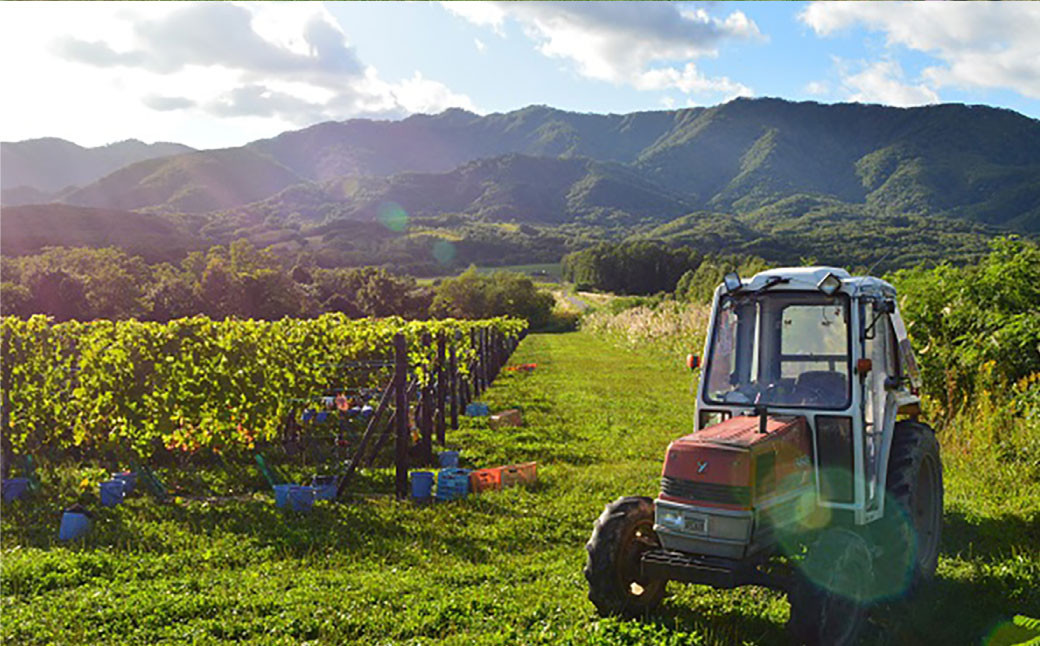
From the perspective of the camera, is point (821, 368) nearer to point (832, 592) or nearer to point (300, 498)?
point (832, 592)

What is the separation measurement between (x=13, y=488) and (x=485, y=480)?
6405 millimetres

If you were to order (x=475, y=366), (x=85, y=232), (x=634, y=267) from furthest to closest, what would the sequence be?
(x=85, y=232), (x=634, y=267), (x=475, y=366)

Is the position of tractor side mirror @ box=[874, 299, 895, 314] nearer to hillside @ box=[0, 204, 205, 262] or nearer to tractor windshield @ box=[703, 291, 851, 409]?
tractor windshield @ box=[703, 291, 851, 409]

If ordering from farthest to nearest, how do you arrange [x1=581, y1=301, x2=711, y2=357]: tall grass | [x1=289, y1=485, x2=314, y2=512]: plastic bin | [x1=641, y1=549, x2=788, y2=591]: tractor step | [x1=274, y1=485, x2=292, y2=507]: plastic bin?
[x1=581, y1=301, x2=711, y2=357]: tall grass < [x1=274, y1=485, x2=292, y2=507]: plastic bin < [x1=289, y1=485, x2=314, y2=512]: plastic bin < [x1=641, y1=549, x2=788, y2=591]: tractor step

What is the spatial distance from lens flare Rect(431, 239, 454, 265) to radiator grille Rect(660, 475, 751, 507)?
5122 inches

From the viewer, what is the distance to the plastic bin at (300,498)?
31.4 feet

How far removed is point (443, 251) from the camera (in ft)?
473

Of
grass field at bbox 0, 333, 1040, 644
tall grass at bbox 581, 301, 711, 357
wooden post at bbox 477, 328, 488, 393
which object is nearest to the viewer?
grass field at bbox 0, 333, 1040, 644

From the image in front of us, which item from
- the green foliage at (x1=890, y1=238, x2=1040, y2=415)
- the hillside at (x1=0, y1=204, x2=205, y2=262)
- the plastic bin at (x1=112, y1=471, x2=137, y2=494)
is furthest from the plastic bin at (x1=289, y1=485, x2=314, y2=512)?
the hillside at (x1=0, y1=204, x2=205, y2=262)

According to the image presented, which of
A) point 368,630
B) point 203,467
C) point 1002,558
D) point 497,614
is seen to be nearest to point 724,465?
point 497,614

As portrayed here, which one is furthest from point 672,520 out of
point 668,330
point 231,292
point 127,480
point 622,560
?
point 231,292

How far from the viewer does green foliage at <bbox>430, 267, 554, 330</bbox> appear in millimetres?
65188

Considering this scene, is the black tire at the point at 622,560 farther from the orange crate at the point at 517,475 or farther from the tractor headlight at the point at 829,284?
the orange crate at the point at 517,475

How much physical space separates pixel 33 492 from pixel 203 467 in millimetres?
2355
